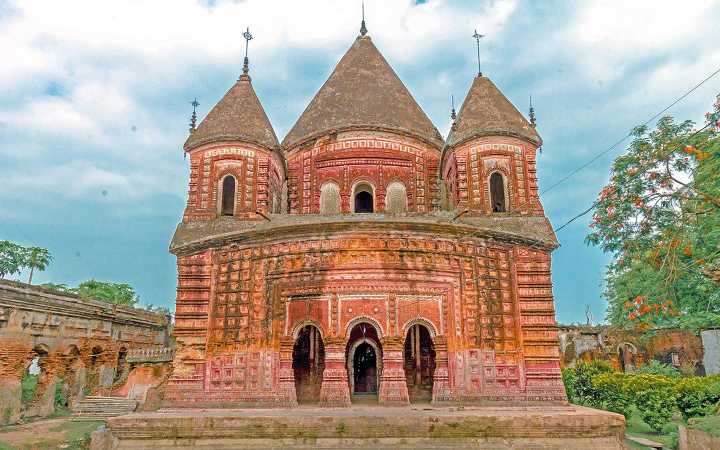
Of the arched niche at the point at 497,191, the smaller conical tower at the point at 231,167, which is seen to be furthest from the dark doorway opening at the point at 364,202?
the arched niche at the point at 497,191

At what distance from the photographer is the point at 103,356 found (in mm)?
24156

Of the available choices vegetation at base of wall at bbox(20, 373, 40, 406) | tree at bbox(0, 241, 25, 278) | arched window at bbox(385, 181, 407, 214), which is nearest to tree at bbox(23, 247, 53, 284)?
tree at bbox(0, 241, 25, 278)

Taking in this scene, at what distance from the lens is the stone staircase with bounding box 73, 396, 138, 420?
1992 centimetres

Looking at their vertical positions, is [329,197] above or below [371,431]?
above

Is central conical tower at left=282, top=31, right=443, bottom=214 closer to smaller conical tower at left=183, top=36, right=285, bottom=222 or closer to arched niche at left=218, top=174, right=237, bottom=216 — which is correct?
smaller conical tower at left=183, top=36, right=285, bottom=222

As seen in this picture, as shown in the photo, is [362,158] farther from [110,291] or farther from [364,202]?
[110,291]

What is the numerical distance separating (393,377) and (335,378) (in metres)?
1.48

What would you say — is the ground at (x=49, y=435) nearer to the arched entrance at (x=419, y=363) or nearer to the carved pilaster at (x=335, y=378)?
the carved pilaster at (x=335, y=378)

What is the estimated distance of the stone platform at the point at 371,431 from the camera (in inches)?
416

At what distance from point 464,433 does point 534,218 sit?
814 cm

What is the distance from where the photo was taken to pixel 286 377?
14.0 m

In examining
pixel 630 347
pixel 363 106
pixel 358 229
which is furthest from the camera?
pixel 630 347

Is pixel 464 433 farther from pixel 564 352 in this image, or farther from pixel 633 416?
pixel 564 352

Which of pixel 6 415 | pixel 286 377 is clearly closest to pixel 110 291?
pixel 6 415
